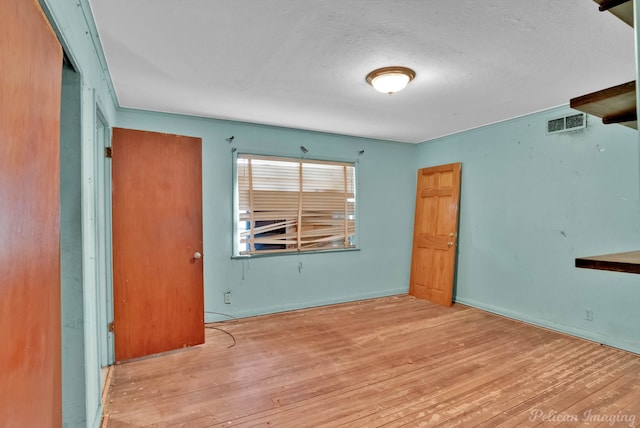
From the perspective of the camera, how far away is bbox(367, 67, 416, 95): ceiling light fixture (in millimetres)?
2531

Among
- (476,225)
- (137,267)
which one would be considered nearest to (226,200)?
(137,267)

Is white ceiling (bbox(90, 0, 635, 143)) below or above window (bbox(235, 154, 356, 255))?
above

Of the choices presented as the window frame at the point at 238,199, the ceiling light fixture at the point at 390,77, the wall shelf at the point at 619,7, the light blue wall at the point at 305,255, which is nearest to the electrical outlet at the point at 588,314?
the light blue wall at the point at 305,255

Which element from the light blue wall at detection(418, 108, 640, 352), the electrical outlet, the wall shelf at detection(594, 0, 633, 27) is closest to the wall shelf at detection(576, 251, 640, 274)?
the wall shelf at detection(594, 0, 633, 27)

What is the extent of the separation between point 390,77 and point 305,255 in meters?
2.57

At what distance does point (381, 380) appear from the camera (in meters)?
2.51

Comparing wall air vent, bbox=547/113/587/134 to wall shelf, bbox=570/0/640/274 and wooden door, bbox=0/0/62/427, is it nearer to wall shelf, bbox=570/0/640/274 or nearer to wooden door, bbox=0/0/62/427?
wall shelf, bbox=570/0/640/274

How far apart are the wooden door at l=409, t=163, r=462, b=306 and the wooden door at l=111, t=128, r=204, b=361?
321cm

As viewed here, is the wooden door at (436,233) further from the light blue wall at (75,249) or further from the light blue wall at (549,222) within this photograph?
the light blue wall at (75,249)

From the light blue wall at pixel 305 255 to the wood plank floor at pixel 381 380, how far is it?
579 mm

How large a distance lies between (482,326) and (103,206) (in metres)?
4.02

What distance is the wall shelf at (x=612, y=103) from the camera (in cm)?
83

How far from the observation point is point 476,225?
4.38m

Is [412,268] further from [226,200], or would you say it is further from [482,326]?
[226,200]
